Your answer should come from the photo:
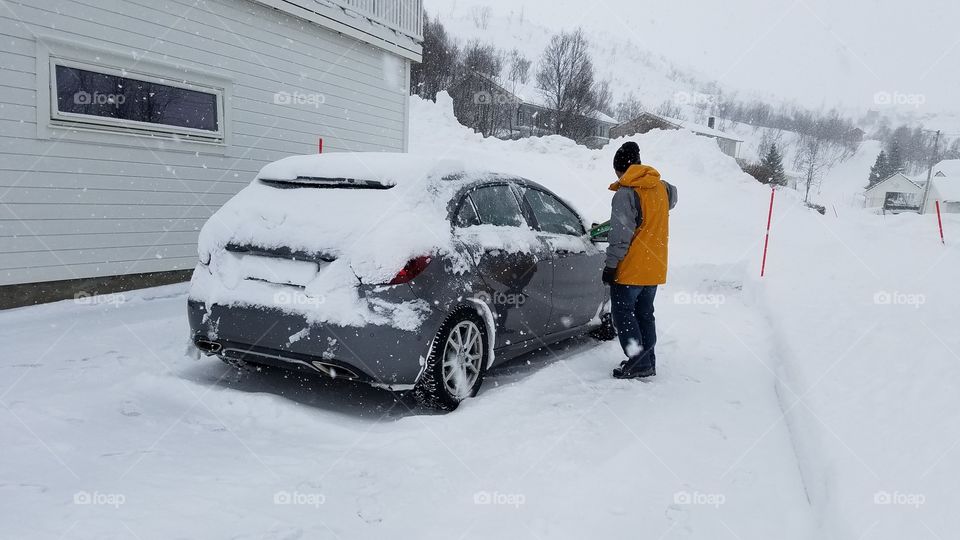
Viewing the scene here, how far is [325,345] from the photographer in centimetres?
346

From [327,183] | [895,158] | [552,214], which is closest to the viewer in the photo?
[327,183]

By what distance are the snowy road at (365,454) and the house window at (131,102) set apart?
8.74 ft

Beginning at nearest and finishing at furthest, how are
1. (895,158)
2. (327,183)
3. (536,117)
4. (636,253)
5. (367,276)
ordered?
(367,276) < (327,183) < (636,253) < (536,117) < (895,158)

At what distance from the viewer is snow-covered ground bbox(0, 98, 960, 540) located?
258 centimetres

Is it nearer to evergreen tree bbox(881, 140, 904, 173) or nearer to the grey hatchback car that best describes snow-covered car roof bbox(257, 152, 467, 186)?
the grey hatchback car

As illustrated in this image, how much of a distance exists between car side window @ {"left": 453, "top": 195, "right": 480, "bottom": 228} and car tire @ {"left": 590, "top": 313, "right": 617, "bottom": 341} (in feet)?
7.39

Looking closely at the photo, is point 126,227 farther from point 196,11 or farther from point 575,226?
point 575,226

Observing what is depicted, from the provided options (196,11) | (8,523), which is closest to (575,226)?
(8,523)

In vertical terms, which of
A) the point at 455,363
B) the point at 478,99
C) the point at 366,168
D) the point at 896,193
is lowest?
the point at 455,363

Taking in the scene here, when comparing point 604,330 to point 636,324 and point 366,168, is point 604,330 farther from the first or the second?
point 366,168

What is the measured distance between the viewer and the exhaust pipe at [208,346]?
380cm

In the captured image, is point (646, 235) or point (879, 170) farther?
point (879, 170)

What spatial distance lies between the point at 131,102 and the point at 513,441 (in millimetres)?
6114

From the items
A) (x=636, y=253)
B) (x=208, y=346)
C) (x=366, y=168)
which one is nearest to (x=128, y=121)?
(x=208, y=346)
